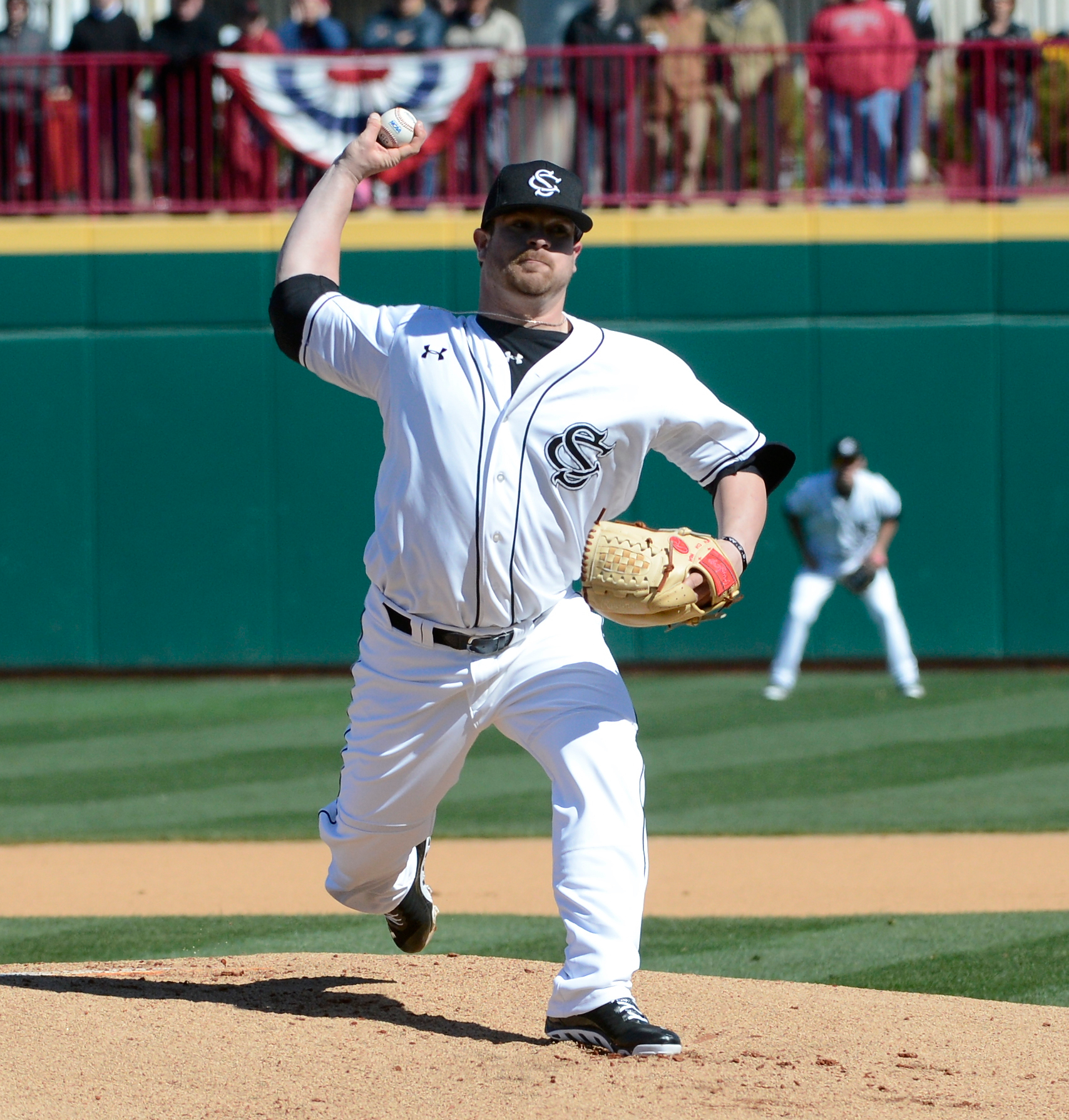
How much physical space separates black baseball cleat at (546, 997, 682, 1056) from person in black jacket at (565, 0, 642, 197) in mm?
11288

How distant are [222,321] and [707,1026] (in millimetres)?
11170

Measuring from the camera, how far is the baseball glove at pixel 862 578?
1259cm

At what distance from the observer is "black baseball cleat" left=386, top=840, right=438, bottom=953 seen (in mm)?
4781

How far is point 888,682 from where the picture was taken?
534 inches

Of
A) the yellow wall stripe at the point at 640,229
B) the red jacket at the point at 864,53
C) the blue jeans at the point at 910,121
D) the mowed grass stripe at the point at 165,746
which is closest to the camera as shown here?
the mowed grass stripe at the point at 165,746

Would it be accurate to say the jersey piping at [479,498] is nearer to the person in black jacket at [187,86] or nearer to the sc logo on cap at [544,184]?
the sc logo on cap at [544,184]

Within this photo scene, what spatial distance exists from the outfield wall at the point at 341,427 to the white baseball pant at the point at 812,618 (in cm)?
169

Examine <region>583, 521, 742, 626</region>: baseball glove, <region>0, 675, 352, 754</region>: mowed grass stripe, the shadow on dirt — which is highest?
<region>583, 521, 742, 626</region>: baseball glove

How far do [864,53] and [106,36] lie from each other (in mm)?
6431

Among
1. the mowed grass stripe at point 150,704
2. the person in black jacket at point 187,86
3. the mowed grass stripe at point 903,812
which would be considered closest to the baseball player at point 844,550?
the mowed grass stripe at point 903,812

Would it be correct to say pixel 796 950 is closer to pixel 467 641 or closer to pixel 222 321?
pixel 467 641

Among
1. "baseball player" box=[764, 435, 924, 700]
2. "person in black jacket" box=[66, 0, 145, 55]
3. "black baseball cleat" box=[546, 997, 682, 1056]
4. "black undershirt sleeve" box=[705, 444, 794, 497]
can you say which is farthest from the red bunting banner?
"black baseball cleat" box=[546, 997, 682, 1056]

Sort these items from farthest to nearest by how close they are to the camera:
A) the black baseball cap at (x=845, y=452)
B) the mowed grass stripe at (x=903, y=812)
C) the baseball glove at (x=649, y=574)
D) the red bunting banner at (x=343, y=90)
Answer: the red bunting banner at (x=343, y=90) → the black baseball cap at (x=845, y=452) → the mowed grass stripe at (x=903, y=812) → the baseball glove at (x=649, y=574)

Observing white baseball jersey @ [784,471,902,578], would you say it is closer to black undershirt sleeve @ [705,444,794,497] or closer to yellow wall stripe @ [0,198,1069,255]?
yellow wall stripe @ [0,198,1069,255]
